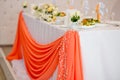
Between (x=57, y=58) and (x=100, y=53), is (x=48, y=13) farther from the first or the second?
(x=100, y=53)

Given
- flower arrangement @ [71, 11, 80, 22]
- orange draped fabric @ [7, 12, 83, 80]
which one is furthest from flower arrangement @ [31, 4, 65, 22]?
flower arrangement @ [71, 11, 80, 22]

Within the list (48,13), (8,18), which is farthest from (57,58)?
(8,18)

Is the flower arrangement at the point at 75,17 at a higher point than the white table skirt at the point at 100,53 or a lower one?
higher

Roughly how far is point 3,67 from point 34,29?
980 millimetres

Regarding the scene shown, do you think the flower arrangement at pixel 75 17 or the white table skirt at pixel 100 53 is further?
the flower arrangement at pixel 75 17

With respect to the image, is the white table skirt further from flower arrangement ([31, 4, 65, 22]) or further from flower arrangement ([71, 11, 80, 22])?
flower arrangement ([31, 4, 65, 22])

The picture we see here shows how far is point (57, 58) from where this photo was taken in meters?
2.23

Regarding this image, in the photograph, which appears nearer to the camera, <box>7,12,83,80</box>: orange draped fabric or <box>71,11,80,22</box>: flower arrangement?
<box>7,12,83,80</box>: orange draped fabric

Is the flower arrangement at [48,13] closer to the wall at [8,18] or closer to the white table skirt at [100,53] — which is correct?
the white table skirt at [100,53]

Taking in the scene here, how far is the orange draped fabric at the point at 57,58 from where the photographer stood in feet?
6.31

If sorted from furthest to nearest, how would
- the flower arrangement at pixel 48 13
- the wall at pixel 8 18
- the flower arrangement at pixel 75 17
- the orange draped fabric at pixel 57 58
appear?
the wall at pixel 8 18 < the flower arrangement at pixel 48 13 < the flower arrangement at pixel 75 17 < the orange draped fabric at pixel 57 58

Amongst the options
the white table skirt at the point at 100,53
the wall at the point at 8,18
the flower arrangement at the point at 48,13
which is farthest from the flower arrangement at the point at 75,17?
the wall at the point at 8,18

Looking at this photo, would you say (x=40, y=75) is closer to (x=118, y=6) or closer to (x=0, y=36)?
(x=0, y=36)

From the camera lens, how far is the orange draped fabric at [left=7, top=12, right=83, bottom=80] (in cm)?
192
